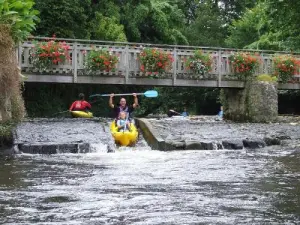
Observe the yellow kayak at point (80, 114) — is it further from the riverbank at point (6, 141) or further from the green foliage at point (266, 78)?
the riverbank at point (6, 141)

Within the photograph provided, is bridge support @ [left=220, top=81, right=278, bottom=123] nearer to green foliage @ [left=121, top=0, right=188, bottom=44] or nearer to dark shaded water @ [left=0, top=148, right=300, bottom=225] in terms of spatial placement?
dark shaded water @ [left=0, top=148, right=300, bottom=225]

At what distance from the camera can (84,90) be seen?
3316 centimetres

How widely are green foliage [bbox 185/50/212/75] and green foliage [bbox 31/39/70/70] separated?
4700 mm

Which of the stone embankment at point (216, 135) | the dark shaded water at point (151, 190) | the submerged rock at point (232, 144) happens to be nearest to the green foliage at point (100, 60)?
the stone embankment at point (216, 135)

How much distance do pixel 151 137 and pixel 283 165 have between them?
6140 mm

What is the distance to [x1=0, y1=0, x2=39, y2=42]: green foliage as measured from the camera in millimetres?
14110

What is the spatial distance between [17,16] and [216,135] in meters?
6.72

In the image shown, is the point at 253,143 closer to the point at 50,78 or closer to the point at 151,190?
the point at 151,190

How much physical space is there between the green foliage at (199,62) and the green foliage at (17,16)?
7.44 meters

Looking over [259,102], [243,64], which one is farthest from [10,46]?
[259,102]

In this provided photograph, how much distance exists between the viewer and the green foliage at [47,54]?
773 inches

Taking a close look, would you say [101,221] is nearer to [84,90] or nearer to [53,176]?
[53,176]

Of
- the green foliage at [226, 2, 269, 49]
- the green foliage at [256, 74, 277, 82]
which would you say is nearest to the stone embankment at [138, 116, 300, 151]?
the green foliage at [256, 74, 277, 82]

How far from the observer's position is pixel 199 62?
21.5 m
